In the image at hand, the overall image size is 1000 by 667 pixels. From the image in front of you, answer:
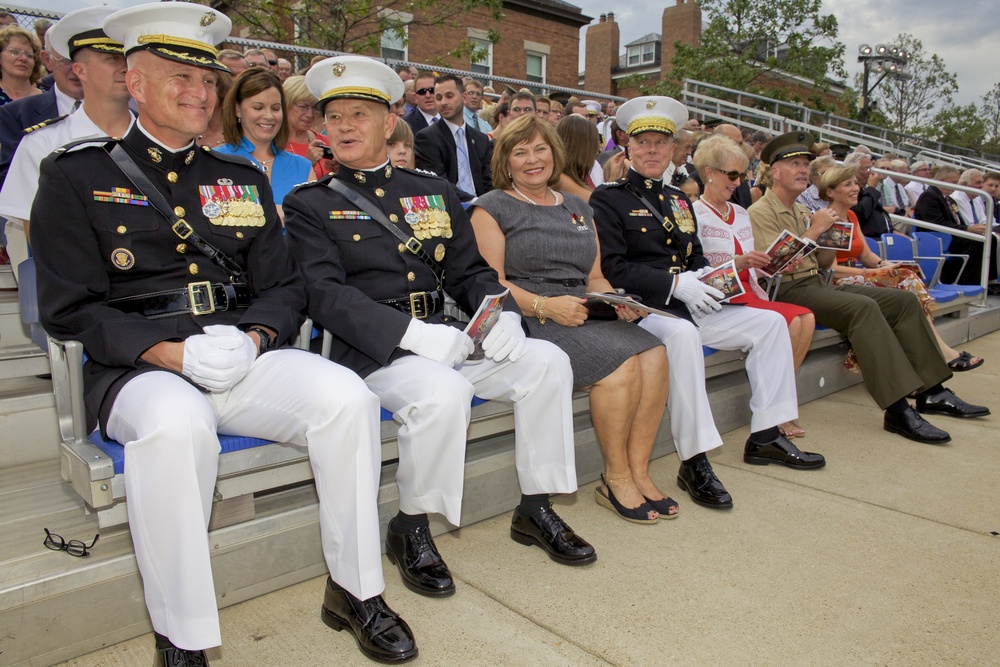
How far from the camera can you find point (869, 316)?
15.4ft

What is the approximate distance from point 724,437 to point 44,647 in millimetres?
3561

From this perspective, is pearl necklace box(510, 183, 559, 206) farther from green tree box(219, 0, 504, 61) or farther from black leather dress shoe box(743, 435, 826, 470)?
green tree box(219, 0, 504, 61)

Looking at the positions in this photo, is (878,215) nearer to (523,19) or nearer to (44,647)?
(44,647)

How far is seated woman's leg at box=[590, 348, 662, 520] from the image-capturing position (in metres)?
3.29

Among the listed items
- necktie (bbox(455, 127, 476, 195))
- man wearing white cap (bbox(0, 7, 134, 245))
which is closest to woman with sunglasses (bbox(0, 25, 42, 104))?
man wearing white cap (bbox(0, 7, 134, 245))

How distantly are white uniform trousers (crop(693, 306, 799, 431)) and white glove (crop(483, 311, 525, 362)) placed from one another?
5.08 ft

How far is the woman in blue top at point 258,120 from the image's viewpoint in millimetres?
3973

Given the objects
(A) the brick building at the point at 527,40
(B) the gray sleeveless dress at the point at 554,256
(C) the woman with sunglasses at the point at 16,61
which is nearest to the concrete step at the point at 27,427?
(B) the gray sleeveless dress at the point at 554,256

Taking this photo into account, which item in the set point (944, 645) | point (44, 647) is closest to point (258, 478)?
point (44, 647)

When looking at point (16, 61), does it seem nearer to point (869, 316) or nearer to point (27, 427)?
point (27, 427)

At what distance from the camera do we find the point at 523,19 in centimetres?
2116

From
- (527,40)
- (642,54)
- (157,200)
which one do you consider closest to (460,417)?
(157,200)

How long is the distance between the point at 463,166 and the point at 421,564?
3.98 m

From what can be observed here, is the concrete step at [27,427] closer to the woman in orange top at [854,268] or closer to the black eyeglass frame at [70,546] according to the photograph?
the black eyeglass frame at [70,546]
